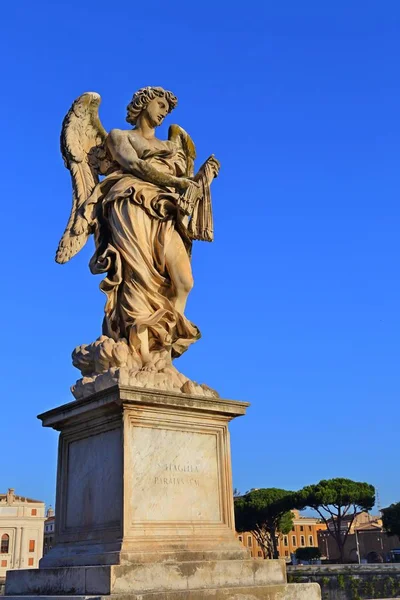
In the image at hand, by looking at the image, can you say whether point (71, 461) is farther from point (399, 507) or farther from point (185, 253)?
point (399, 507)

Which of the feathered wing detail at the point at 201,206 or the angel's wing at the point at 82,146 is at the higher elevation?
the angel's wing at the point at 82,146

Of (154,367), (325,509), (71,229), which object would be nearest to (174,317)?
(154,367)

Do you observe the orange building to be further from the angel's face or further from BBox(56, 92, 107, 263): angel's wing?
the angel's face

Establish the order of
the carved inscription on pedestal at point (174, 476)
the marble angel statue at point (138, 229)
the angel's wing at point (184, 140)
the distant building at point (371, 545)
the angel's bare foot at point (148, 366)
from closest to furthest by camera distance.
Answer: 1. the carved inscription on pedestal at point (174, 476)
2. the angel's bare foot at point (148, 366)
3. the marble angel statue at point (138, 229)
4. the angel's wing at point (184, 140)
5. the distant building at point (371, 545)

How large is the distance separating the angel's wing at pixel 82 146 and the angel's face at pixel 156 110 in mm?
662

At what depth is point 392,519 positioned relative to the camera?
65.1 metres

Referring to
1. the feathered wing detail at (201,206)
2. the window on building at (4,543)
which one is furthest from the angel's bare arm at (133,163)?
the window on building at (4,543)

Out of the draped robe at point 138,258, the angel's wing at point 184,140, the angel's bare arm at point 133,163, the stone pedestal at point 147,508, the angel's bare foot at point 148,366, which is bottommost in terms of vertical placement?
the stone pedestal at point 147,508

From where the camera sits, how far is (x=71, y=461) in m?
6.92

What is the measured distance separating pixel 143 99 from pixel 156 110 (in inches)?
8.3

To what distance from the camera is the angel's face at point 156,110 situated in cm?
837

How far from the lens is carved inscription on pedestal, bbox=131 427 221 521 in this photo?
6180mm

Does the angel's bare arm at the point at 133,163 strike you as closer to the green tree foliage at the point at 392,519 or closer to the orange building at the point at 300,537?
the green tree foliage at the point at 392,519

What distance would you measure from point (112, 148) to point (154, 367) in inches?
112
